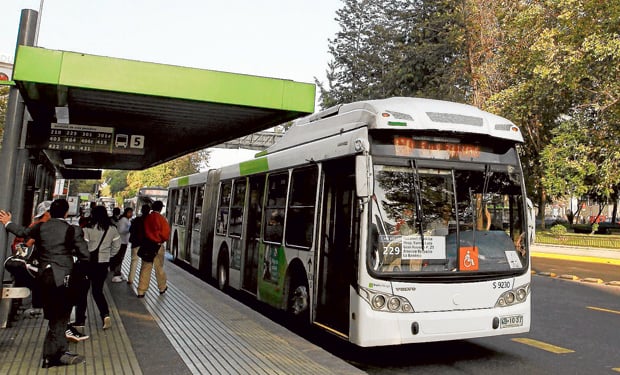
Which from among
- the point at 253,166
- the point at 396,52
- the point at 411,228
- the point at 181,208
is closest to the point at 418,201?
the point at 411,228

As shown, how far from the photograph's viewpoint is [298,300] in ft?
24.1

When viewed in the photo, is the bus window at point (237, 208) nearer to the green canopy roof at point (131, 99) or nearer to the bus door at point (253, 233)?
the bus door at point (253, 233)

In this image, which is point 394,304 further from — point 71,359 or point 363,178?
point 71,359

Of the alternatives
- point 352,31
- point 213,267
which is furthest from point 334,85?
point 213,267

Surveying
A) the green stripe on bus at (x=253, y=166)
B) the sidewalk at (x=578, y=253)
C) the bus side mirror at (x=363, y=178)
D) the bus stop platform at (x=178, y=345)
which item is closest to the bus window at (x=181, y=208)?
the green stripe on bus at (x=253, y=166)

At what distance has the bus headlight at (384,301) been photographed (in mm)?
5660

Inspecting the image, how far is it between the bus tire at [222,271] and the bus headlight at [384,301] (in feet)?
19.5

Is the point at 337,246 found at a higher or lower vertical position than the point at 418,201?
lower

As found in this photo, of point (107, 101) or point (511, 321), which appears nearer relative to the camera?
point (511, 321)

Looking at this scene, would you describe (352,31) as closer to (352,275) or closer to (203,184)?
(203,184)

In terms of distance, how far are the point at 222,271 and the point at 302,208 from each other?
4496 millimetres

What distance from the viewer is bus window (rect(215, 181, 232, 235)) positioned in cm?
1133

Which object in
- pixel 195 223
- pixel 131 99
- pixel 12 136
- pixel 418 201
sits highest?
pixel 131 99

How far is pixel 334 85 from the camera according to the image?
41219 mm
